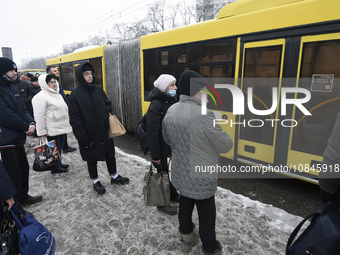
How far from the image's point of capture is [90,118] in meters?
3.24

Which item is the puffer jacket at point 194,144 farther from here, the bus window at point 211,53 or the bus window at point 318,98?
the bus window at point 211,53

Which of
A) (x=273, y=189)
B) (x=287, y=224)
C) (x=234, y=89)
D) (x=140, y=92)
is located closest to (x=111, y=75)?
(x=140, y=92)

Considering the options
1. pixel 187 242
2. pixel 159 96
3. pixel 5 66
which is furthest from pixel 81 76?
pixel 187 242

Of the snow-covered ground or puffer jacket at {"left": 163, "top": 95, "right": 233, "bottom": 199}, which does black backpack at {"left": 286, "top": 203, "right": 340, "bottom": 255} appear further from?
the snow-covered ground

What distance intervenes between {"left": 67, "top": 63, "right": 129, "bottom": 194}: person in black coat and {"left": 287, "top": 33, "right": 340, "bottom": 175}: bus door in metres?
2.94

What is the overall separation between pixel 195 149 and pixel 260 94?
2.43 meters

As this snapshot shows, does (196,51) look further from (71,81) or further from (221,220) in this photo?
(71,81)

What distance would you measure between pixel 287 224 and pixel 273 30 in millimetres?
2856

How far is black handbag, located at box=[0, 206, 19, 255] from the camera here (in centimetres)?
159

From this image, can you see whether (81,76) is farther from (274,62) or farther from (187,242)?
(274,62)

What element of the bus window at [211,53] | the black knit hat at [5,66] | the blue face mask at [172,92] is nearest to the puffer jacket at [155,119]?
the blue face mask at [172,92]

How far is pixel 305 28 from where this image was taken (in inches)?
129

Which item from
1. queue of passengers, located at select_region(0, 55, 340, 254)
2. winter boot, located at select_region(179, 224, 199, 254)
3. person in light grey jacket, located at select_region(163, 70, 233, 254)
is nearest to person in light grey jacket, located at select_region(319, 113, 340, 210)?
queue of passengers, located at select_region(0, 55, 340, 254)

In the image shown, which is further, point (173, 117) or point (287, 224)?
point (287, 224)
